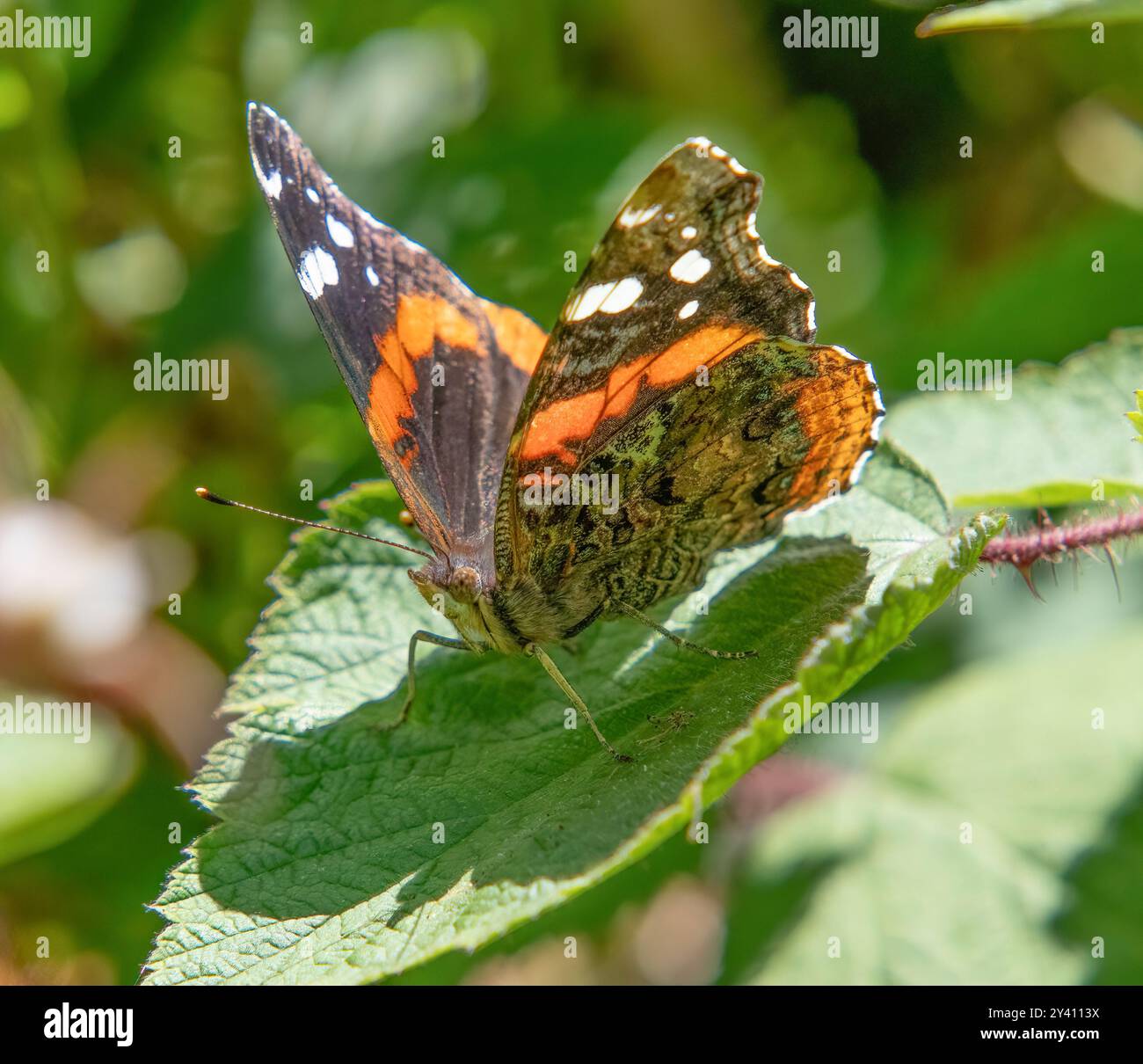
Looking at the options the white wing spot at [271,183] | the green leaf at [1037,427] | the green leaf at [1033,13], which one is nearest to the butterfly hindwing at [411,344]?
the white wing spot at [271,183]

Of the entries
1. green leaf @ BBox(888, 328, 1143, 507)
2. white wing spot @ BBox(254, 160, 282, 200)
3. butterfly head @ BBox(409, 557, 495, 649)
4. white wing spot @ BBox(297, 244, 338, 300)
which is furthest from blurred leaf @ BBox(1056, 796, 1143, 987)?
white wing spot @ BBox(254, 160, 282, 200)

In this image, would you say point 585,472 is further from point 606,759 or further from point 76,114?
point 76,114

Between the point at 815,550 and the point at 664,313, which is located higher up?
the point at 664,313

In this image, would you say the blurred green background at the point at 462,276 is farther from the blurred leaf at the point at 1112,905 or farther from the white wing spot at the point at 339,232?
the white wing spot at the point at 339,232

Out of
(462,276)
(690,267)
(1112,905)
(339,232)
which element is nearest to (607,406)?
(690,267)

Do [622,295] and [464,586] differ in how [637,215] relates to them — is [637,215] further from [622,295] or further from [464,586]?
[464,586]

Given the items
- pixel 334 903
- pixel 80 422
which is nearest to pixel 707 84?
pixel 80 422
